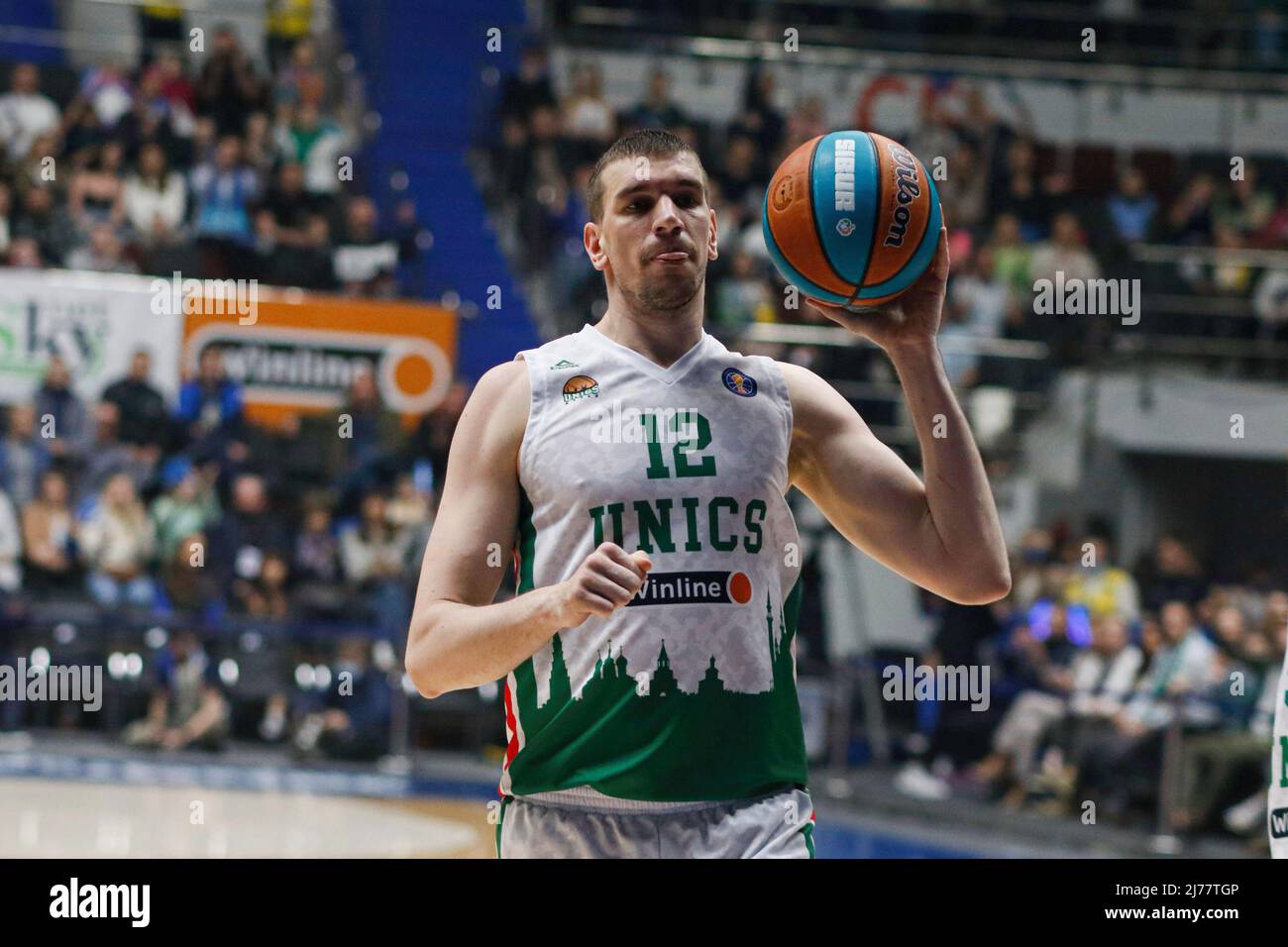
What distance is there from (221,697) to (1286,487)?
9103 mm

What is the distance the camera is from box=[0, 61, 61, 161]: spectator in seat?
45.8ft

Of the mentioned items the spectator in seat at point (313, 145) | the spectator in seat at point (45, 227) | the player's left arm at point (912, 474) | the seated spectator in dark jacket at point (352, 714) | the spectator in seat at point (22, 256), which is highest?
the spectator in seat at point (313, 145)

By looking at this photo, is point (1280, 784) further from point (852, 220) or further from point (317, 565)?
point (317, 565)

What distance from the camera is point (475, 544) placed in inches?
136

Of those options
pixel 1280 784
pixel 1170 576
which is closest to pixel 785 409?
pixel 1280 784

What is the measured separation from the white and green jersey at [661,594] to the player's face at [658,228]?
18 cm

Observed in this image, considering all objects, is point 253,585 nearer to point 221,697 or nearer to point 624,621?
point 221,697

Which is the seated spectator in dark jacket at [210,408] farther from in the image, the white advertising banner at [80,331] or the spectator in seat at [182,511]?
the spectator in seat at [182,511]

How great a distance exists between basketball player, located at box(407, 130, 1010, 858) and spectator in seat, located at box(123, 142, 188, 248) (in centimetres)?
1086

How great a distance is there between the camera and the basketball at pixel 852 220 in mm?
3621

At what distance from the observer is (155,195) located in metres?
13.9

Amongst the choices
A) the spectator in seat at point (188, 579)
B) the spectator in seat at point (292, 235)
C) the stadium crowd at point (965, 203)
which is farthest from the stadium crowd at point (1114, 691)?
the spectator in seat at point (292, 235)

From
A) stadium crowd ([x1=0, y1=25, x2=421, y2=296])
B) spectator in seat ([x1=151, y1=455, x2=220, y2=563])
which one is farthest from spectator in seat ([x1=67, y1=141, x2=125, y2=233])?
spectator in seat ([x1=151, y1=455, x2=220, y2=563])

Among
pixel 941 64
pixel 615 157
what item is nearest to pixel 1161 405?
pixel 941 64
